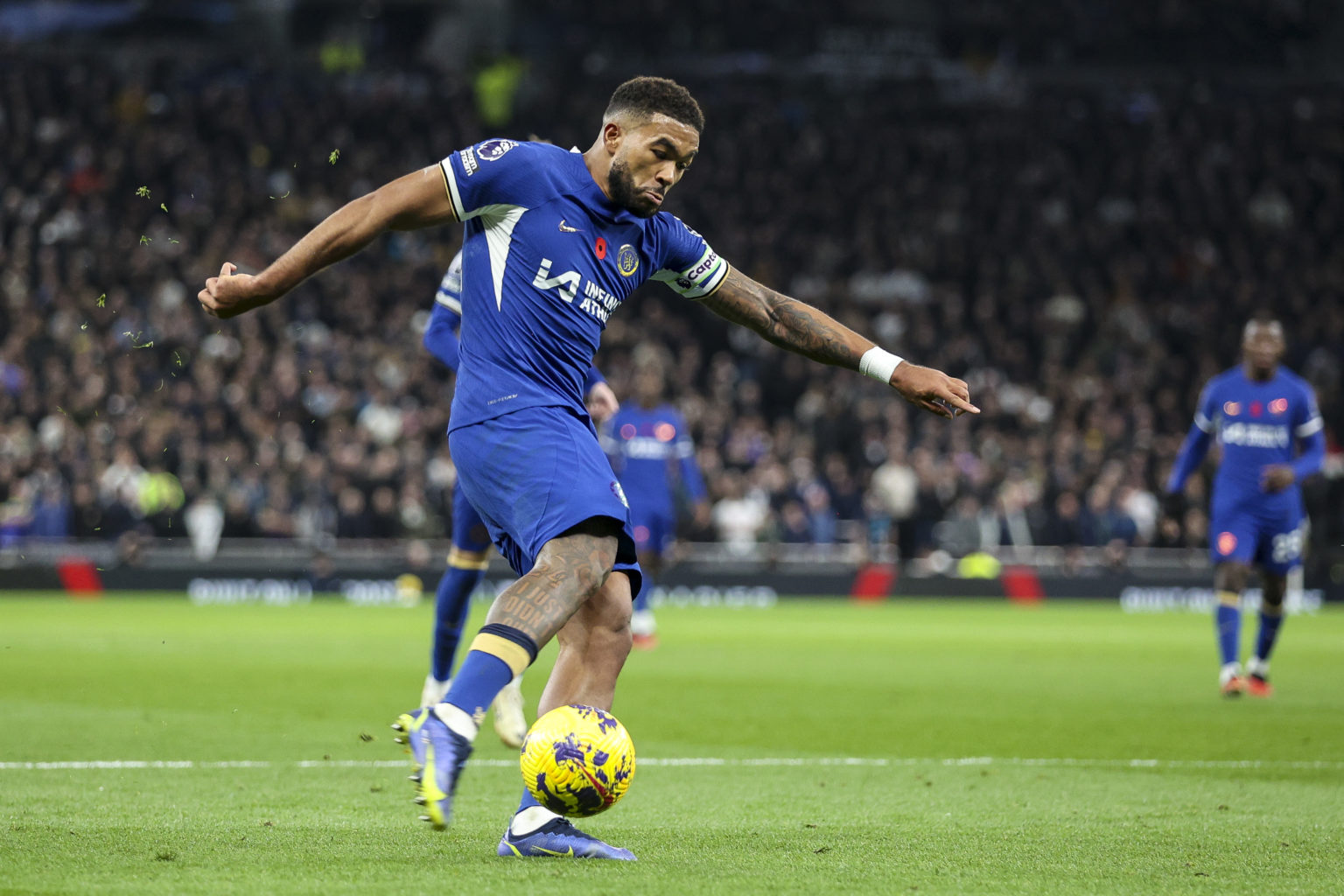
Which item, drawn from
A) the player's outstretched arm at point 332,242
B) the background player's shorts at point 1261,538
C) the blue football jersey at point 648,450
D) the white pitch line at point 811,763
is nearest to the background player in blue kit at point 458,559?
the white pitch line at point 811,763

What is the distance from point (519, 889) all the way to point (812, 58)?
31370mm

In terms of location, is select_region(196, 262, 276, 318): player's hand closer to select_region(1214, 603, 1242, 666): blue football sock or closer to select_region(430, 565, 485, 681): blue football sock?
select_region(430, 565, 485, 681): blue football sock

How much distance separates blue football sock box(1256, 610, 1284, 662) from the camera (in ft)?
39.2

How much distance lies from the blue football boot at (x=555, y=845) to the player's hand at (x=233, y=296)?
1822 mm

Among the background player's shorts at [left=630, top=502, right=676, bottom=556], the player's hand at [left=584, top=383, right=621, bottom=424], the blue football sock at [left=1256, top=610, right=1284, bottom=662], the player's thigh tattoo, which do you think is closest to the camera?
the player's thigh tattoo

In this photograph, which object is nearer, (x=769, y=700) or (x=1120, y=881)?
(x=1120, y=881)

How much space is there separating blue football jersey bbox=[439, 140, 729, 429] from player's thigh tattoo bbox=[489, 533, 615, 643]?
475 mm

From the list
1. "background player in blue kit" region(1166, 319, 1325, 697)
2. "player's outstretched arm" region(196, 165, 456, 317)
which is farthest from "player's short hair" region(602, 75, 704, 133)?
"background player in blue kit" region(1166, 319, 1325, 697)

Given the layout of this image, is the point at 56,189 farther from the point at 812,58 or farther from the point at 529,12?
the point at 812,58

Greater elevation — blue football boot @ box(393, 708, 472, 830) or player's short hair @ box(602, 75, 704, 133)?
player's short hair @ box(602, 75, 704, 133)

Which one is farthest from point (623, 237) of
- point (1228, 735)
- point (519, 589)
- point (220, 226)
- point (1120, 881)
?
point (220, 226)

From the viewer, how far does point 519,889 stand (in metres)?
4.43

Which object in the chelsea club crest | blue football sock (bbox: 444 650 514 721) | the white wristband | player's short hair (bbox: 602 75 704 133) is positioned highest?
player's short hair (bbox: 602 75 704 133)

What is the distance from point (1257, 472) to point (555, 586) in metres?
8.90
